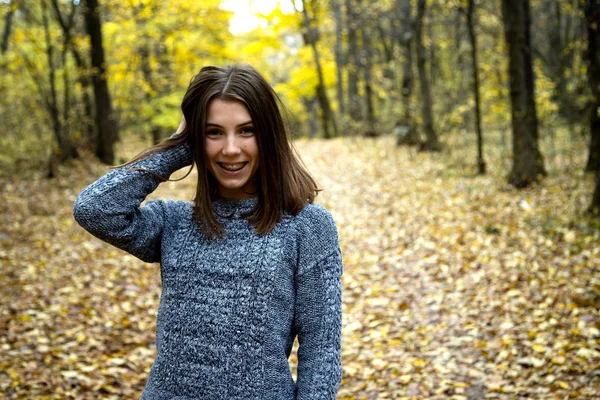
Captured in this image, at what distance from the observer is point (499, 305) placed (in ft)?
18.8

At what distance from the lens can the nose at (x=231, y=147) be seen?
6.08 feet

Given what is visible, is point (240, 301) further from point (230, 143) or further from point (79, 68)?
point (79, 68)

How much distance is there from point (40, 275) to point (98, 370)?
8.39 feet

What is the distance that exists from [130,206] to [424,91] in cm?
A: 1438

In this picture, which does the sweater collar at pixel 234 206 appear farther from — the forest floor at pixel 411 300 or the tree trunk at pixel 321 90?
the tree trunk at pixel 321 90

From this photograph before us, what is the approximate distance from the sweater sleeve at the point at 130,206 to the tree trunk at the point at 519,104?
913 centimetres

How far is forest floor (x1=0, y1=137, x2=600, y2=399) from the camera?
15.0 feet

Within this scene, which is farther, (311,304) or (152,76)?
(152,76)

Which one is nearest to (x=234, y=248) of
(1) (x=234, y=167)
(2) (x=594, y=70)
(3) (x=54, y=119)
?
(1) (x=234, y=167)

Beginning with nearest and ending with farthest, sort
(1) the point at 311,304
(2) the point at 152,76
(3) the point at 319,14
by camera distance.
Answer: (1) the point at 311,304, (2) the point at 152,76, (3) the point at 319,14

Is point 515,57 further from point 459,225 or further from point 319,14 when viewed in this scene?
point 319,14

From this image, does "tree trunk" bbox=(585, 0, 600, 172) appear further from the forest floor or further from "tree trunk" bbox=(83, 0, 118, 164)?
"tree trunk" bbox=(83, 0, 118, 164)

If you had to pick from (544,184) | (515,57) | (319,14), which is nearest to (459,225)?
(544,184)

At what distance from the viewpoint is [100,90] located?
13570 mm
